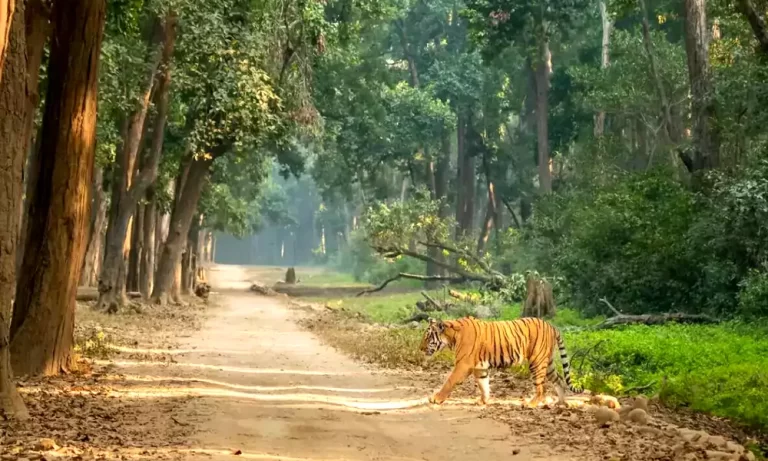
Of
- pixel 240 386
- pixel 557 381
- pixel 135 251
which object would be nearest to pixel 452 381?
pixel 557 381

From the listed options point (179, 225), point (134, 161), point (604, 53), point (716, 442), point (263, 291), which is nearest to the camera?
point (716, 442)

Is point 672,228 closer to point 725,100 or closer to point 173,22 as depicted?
point 725,100

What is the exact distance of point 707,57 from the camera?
1030 inches

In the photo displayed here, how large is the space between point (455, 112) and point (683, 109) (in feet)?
60.7

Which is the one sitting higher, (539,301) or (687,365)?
(539,301)

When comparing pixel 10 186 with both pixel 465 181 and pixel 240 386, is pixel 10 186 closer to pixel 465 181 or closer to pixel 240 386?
pixel 240 386

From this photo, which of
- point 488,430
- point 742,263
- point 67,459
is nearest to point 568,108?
point 742,263

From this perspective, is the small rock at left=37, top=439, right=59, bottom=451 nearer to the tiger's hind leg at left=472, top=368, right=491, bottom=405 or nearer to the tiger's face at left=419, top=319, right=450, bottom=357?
the tiger's face at left=419, top=319, right=450, bottom=357

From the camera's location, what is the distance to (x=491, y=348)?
37.9 feet

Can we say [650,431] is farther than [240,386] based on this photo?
No

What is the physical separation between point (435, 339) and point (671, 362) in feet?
17.7

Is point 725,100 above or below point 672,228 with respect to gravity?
above

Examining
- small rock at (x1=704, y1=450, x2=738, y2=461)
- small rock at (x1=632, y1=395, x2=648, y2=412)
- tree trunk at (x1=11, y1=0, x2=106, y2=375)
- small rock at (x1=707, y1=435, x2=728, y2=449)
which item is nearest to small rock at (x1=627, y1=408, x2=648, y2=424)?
small rock at (x1=632, y1=395, x2=648, y2=412)

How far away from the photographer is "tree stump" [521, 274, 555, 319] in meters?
Answer: 22.9
